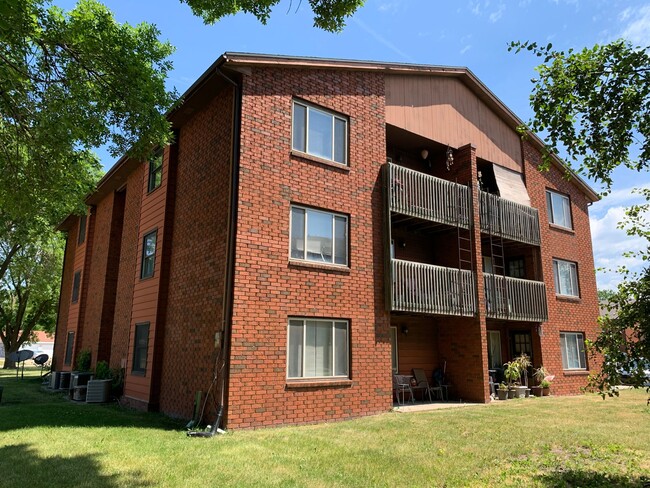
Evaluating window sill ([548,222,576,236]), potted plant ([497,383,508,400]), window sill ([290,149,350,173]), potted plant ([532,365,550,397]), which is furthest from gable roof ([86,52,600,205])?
potted plant ([497,383,508,400])

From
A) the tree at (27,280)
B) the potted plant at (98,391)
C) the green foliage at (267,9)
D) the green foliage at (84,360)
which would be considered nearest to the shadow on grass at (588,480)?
the green foliage at (267,9)

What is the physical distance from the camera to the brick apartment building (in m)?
10.8

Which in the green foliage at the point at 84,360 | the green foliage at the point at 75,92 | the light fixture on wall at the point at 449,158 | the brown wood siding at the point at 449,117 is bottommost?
the green foliage at the point at 84,360

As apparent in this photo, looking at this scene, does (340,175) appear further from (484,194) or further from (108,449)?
(108,449)

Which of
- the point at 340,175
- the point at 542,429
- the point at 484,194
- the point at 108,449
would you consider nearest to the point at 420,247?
the point at 484,194

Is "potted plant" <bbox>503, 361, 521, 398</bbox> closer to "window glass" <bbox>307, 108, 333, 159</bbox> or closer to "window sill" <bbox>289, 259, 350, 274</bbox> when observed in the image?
"window sill" <bbox>289, 259, 350, 274</bbox>

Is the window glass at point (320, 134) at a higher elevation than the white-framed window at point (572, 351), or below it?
higher

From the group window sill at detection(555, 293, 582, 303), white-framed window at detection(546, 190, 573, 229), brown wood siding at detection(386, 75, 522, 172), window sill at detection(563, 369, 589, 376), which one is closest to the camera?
brown wood siding at detection(386, 75, 522, 172)

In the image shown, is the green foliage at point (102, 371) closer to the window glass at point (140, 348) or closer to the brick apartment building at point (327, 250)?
the brick apartment building at point (327, 250)

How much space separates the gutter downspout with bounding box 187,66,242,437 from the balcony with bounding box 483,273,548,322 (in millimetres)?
8729

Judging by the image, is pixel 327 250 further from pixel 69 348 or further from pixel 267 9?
pixel 69 348

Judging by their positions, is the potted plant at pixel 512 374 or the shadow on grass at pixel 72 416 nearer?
the shadow on grass at pixel 72 416

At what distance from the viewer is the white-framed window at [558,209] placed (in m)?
19.8

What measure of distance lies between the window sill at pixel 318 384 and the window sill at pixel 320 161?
5381 mm
